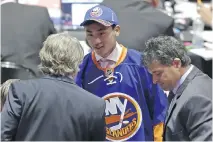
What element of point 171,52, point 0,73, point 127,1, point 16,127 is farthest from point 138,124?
point 0,73

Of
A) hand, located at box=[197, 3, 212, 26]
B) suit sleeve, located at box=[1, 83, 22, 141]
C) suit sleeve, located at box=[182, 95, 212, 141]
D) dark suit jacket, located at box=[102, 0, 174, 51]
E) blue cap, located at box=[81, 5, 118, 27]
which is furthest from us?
hand, located at box=[197, 3, 212, 26]

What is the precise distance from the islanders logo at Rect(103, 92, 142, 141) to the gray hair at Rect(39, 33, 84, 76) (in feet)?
1.64

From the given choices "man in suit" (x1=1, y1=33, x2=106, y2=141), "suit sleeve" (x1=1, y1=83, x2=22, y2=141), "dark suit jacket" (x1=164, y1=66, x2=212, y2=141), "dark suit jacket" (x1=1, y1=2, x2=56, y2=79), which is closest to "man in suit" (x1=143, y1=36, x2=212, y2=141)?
"dark suit jacket" (x1=164, y1=66, x2=212, y2=141)

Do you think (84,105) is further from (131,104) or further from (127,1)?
(127,1)

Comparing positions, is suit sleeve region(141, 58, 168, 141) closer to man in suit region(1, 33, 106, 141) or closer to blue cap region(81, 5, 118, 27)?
blue cap region(81, 5, 118, 27)

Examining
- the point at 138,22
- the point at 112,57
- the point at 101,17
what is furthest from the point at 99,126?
the point at 138,22

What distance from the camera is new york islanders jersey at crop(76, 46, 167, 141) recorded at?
8.91ft

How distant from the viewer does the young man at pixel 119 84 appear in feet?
8.90

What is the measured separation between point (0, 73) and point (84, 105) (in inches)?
62.9

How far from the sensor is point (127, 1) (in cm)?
353

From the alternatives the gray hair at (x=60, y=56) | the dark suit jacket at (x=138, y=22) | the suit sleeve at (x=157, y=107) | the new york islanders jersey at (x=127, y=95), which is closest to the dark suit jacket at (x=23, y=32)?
the dark suit jacket at (x=138, y=22)

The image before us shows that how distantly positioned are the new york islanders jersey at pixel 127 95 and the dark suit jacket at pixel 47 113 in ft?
1.61

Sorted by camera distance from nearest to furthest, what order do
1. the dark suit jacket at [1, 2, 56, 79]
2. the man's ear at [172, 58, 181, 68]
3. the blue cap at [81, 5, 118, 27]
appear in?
the man's ear at [172, 58, 181, 68], the blue cap at [81, 5, 118, 27], the dark suit jacket at [1, 2, 56, 79]

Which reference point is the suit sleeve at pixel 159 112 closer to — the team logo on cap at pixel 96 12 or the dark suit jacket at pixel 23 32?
the team logo on cap at pixel 96 12
